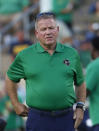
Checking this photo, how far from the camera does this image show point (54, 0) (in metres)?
12.3

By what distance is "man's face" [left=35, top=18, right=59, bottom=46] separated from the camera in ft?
17.7

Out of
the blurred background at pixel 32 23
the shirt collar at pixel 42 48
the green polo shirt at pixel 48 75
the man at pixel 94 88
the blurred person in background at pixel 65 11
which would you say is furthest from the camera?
the blurred person in background at pixel 65 11

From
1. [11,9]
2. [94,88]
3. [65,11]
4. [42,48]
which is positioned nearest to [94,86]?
[94,88]

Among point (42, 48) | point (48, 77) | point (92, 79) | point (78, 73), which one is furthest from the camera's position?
point (92, 79)

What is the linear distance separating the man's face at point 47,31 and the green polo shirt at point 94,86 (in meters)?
1.15

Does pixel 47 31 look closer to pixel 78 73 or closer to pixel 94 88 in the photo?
pixel 78 73

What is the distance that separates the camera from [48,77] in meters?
5.34

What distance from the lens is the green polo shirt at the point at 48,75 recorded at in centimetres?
534

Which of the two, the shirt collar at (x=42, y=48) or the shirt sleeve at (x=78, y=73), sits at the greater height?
the shirt collar at (x=42, y=48)

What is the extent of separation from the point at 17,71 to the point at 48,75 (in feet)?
1.24

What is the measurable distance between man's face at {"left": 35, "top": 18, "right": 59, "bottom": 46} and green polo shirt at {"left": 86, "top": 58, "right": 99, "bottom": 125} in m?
1.15

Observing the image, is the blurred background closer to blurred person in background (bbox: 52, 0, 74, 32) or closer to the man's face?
blurred person in background (bbox: 52, 0, 74, 32)

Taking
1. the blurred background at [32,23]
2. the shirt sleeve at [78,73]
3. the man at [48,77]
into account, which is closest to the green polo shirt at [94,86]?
the shirt sleeve at [78,73]

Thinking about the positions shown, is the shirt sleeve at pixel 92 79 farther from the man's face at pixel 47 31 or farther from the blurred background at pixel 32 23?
the blurred background at pixel 32 23
